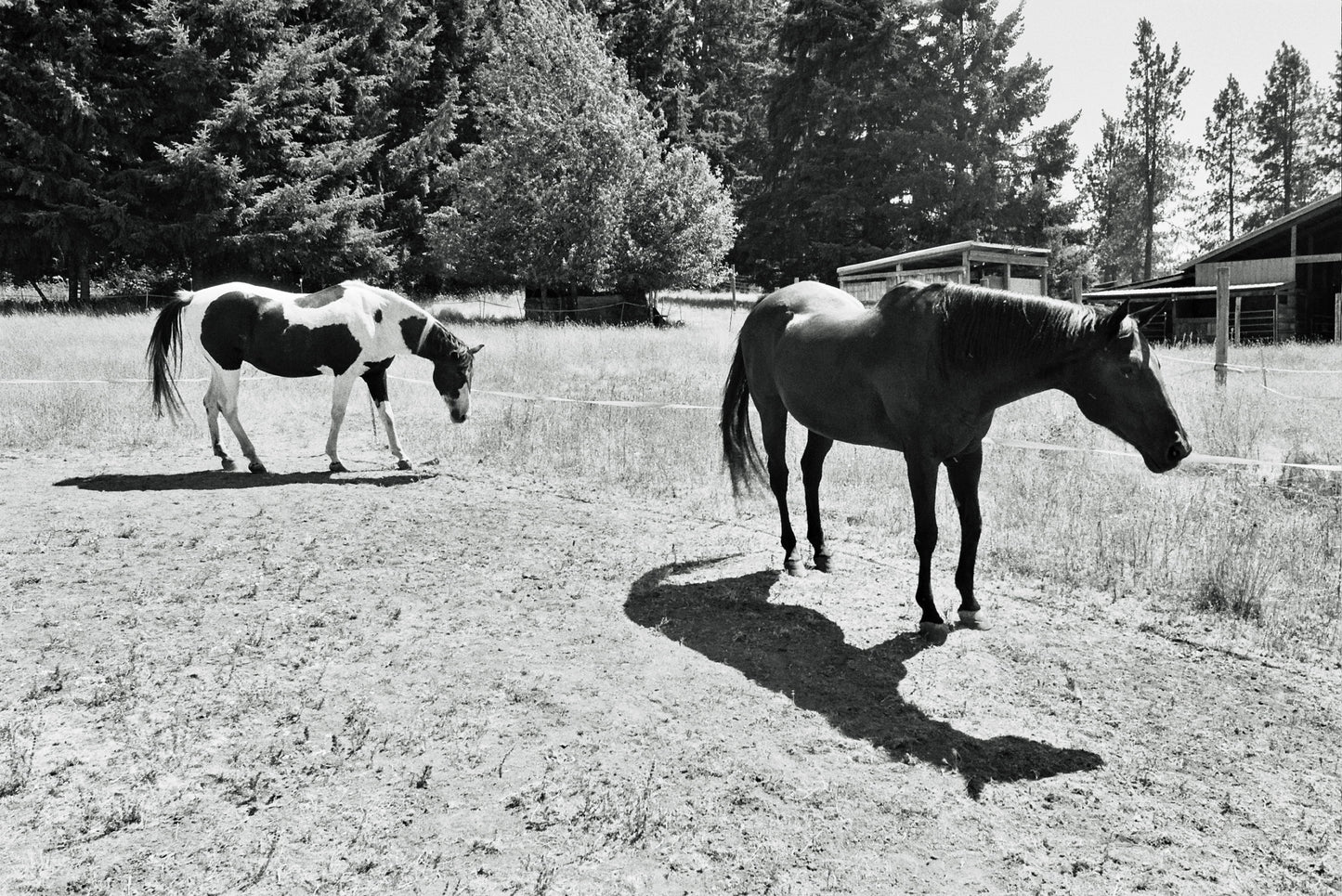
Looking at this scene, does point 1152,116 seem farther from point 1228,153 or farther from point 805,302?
point 805,302

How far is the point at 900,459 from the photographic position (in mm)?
9125

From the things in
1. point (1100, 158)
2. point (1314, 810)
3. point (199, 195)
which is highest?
point (1100, 158)

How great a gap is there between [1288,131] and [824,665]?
202ft

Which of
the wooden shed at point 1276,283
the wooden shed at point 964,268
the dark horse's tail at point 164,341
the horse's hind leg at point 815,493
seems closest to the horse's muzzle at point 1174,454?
the horse's hind leg at point 815,493

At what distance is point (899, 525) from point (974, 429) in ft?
7.80

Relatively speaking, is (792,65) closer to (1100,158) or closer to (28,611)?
(1100,158)

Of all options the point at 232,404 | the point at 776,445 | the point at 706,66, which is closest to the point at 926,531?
the point at 776,445

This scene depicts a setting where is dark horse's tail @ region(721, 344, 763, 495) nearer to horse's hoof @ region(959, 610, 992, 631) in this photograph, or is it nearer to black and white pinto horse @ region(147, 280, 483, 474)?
horse's hoof @ region(959, 610, 992, 631)

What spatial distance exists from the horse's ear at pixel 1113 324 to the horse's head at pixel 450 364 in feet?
20.5

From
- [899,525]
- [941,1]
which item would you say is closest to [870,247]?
[941,1]

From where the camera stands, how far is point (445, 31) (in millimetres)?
34750

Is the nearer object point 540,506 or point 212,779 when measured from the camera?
point 212,779

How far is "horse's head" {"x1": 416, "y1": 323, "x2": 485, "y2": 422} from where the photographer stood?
9.02 meters

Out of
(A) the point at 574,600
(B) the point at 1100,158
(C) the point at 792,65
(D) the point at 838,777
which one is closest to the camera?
(D) the point at 838,777
